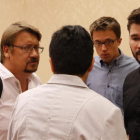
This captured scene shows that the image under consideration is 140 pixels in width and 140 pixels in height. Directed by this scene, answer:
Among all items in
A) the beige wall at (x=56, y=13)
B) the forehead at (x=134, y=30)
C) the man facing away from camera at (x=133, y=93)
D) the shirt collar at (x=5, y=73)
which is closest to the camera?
the man facing away from camera at (x=133, y=93)

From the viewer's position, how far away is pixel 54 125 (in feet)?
3.44

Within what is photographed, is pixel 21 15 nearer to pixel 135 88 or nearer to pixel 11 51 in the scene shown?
pixel 11 51

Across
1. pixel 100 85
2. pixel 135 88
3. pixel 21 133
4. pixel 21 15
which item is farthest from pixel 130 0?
pixel 21 133

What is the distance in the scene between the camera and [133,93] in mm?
1717

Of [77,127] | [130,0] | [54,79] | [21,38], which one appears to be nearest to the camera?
[77,127]

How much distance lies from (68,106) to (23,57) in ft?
3.35

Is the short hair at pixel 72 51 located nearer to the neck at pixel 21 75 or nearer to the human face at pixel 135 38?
the human face at pixel 135 38

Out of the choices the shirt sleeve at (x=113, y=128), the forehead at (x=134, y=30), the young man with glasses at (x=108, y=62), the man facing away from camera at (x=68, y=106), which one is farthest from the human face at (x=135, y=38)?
the shirt sleeve at (x=113, y=128)

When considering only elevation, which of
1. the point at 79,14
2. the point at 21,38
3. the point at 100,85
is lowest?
the point at 100,85

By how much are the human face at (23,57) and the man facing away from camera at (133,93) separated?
69 cm

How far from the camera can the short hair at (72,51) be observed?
1.11 m

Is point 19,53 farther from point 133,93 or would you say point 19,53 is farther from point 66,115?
point 66,115

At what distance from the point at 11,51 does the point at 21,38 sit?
0.12 m

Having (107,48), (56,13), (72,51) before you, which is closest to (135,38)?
(107,48)
